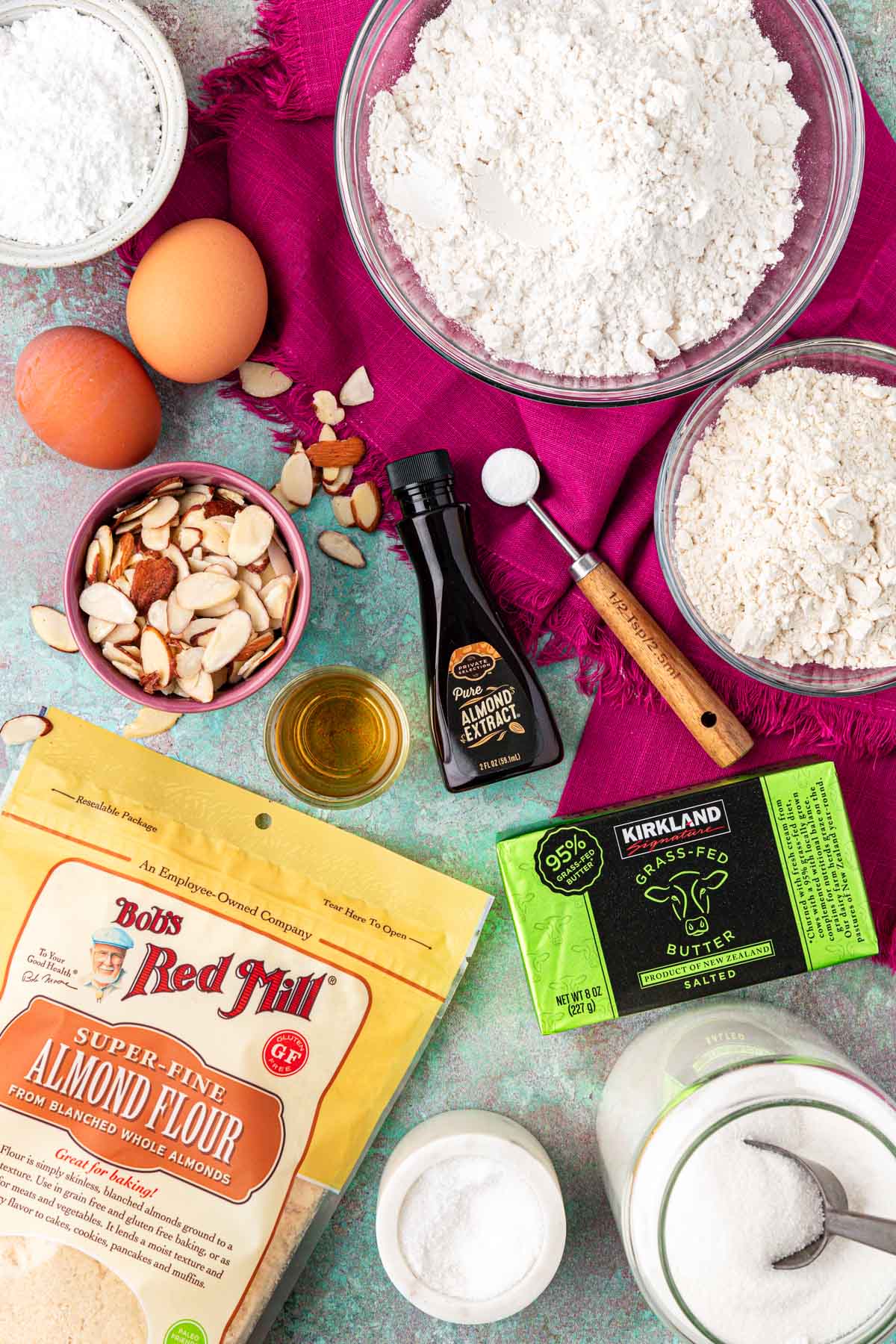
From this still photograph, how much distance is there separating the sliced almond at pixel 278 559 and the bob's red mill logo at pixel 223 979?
0.36 meters

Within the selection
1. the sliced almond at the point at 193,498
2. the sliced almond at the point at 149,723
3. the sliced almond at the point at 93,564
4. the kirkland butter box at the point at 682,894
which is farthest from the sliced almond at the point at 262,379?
the kirkland butter box at the point at 682,894

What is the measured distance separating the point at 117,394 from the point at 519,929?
0.62 meters

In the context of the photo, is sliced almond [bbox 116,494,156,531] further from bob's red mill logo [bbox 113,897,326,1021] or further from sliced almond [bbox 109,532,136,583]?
bob's red mill logo [bbox 113,897,326,1021]

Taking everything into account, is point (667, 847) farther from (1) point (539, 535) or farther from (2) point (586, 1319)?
(2) point (586, 1319)

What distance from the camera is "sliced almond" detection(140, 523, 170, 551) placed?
2.81 ft

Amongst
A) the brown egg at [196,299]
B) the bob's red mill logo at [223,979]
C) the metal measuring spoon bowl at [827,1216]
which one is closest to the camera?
the metal measuring spoon bowl at [827,1216]

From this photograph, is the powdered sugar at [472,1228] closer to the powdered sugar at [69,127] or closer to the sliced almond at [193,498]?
the sliced almond at [193,498]

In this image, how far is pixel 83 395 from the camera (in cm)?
81

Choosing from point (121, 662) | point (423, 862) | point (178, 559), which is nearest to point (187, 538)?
point (178, 559)

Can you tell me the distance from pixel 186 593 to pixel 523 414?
1.23ft

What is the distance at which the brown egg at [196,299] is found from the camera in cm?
79

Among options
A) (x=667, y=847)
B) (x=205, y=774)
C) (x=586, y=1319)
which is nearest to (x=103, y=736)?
(x=205, y=774)

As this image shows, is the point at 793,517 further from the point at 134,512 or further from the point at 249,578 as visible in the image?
the point at 134,512

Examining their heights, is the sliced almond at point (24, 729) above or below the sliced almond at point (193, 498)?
below
